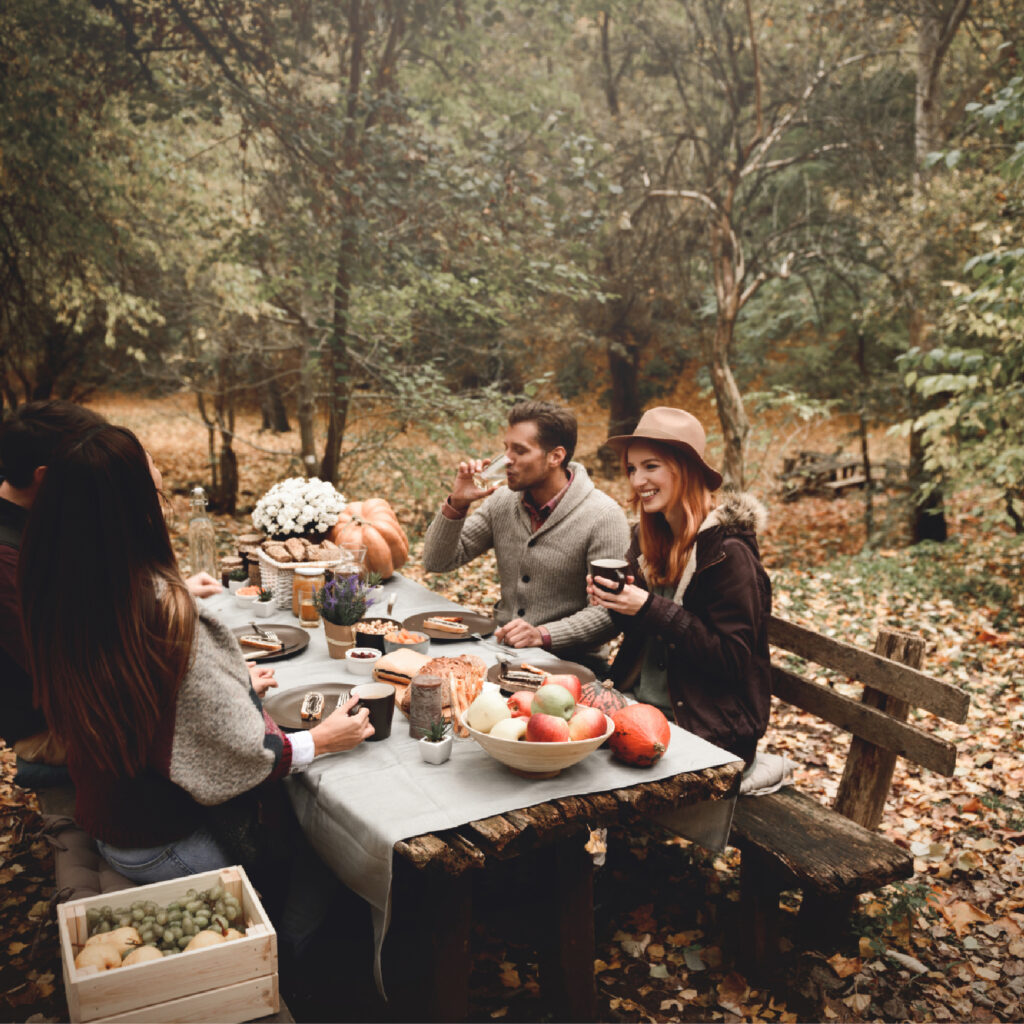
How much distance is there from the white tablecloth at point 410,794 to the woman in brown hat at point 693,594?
13.7 inches

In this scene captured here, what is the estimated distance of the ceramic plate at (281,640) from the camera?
9.46ft

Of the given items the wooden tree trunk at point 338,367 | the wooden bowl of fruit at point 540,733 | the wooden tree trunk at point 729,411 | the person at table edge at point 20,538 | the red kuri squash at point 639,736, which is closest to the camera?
the wooden bowl of fruit at point 540,733

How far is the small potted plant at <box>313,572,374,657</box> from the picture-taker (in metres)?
2.91

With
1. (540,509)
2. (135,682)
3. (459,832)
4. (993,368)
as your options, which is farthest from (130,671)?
(993,368)

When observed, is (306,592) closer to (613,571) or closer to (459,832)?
(613,571)

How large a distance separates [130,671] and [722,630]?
1.85m

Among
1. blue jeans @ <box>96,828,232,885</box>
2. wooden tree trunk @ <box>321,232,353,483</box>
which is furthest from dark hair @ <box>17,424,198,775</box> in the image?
wooden tree trunk @ <box>321,232,353,483</box>

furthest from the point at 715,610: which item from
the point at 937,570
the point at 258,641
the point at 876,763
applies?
the point at 937,570

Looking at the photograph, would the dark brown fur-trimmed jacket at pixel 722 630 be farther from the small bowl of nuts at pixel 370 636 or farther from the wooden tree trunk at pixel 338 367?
the wooden tree trunk at pixel 338 367

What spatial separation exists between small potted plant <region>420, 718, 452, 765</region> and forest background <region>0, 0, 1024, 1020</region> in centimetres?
108

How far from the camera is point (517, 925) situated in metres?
2.96

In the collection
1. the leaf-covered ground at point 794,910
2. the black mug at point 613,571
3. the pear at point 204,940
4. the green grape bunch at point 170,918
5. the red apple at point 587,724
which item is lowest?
the leaf-covered ground at point 794,910

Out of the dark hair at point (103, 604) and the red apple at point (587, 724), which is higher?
the dark hair at point (103, 604)

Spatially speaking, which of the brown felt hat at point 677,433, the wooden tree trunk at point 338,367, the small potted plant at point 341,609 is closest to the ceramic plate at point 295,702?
the small potted plant at point 341,609
